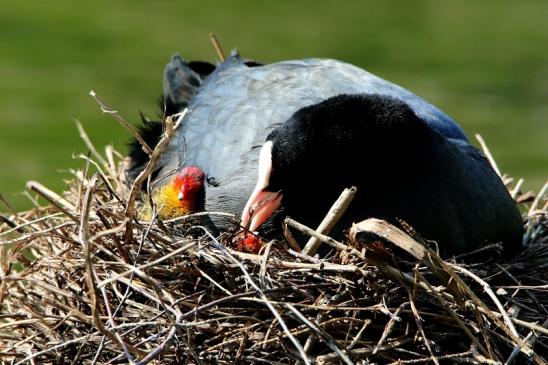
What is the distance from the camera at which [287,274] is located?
3078 mm

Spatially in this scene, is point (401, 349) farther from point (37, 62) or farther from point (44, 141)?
point (37, 62)

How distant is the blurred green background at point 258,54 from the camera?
32.2 feet

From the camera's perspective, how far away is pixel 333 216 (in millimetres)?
3121

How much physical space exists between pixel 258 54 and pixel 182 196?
839 centimetres

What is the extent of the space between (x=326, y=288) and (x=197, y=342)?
1.28 ft

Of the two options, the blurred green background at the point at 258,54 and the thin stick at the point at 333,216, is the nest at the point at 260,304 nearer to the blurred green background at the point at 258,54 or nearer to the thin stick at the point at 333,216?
the thin stick at the point at 333,216

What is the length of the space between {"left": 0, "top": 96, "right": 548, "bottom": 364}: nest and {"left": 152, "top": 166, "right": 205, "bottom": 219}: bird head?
1.80ft

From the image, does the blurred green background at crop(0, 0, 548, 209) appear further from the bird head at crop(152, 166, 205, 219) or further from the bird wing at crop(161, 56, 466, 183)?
the bird head at crop(152, 166, 205, 219)

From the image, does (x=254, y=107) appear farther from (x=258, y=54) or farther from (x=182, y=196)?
(x=258, y=54)

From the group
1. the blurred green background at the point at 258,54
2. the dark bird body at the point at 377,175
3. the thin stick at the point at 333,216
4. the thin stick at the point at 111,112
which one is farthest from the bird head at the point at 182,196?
the blurred green background at the point at 258,54

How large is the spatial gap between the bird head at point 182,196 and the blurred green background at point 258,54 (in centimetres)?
427

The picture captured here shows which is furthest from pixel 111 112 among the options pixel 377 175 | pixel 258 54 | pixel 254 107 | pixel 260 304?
pixel 258 54

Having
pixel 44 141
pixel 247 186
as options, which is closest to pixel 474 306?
pixel 247 186

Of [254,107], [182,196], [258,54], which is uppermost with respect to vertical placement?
[254,107]
